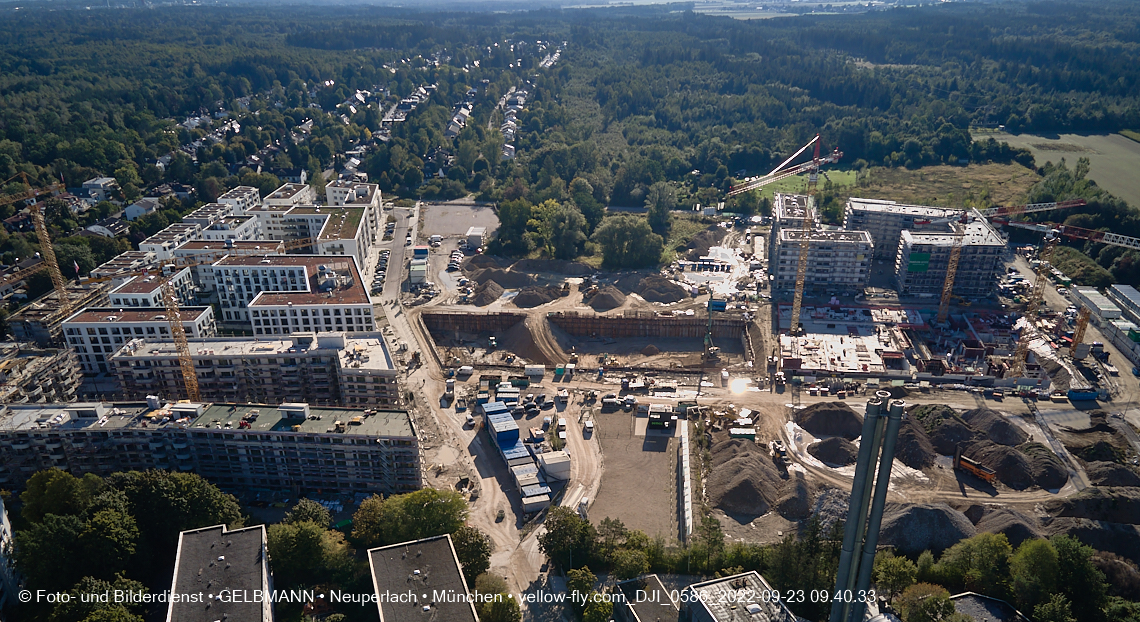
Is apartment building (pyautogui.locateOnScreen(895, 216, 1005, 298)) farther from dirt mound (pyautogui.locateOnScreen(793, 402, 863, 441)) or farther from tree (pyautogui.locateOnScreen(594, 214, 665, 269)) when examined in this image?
→ dirt mound (pyautogui.locateOnScreen(793, 402, 863, 441))

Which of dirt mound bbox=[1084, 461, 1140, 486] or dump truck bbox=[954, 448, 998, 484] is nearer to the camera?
dirt mound bbox=[1084, 461, 1140, 486]

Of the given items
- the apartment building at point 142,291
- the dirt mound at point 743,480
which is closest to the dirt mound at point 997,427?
the dirt mound at point 743,480

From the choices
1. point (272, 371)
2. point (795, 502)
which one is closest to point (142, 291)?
point (272, 371)

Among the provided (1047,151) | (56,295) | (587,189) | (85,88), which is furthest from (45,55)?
(1047,151)

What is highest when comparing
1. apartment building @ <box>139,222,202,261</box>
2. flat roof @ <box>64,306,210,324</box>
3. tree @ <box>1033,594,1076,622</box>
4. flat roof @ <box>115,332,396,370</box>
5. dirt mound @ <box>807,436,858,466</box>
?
apartment building @ <box>139,222,202,261</box>

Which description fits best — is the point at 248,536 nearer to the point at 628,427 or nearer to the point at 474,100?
the point at 628,427

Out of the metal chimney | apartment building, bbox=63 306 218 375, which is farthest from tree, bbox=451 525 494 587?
apartment building, bbox=63 306 218 375
